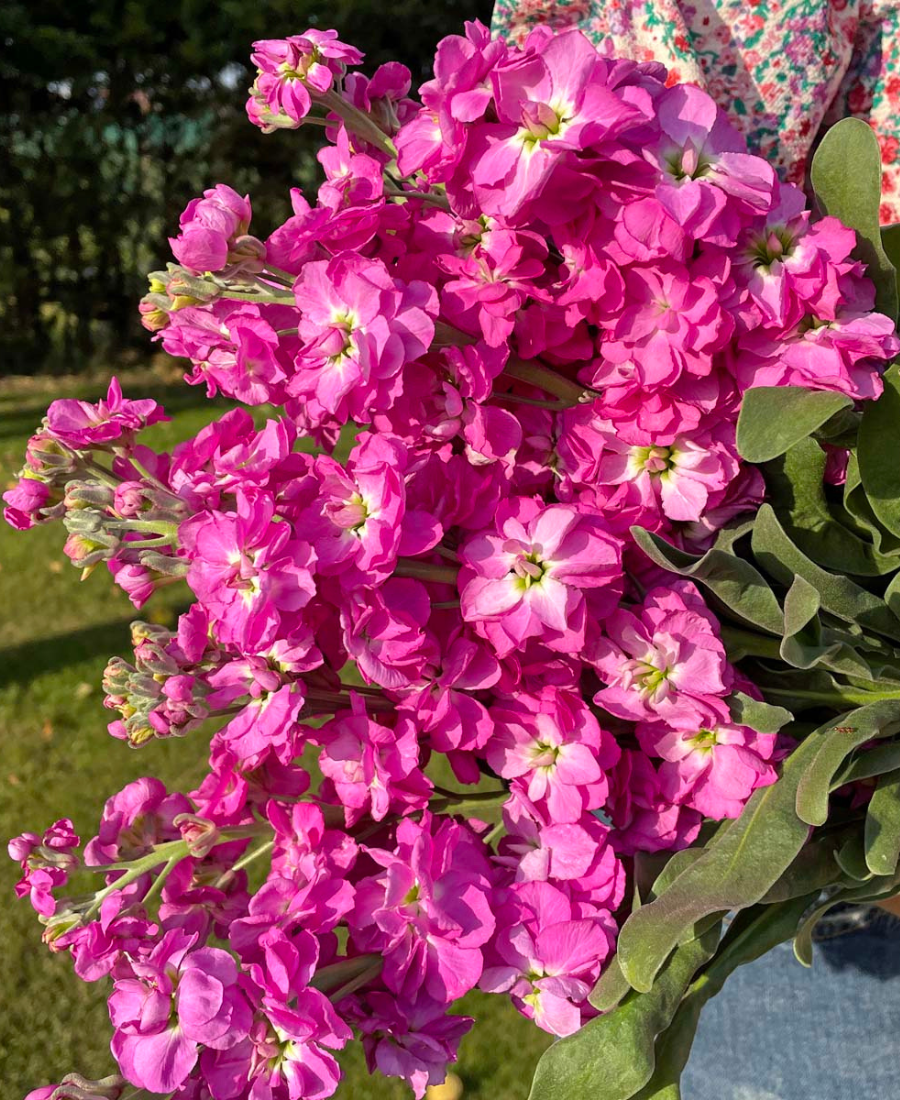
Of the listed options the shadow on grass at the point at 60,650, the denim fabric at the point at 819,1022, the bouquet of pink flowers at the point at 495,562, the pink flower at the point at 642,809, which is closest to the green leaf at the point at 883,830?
the bouquet of pink flowers at the point at 495,562

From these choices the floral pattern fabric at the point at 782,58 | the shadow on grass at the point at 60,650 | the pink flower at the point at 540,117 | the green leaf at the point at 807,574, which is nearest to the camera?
the pink flower at the point at 540,117

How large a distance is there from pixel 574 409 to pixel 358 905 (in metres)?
0.36

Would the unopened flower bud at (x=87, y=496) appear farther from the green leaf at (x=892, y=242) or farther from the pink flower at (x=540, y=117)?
the green leaf at (x=892, y=242)

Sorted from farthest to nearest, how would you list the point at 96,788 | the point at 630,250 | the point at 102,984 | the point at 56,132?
1. the point at 56,132
2. the point at 96,788
3. the point at 102,984
4. the point at 630,250

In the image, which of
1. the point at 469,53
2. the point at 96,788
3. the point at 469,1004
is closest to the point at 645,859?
the point at 469,53

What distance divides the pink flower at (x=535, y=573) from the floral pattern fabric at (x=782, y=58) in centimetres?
55

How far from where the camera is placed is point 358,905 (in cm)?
78

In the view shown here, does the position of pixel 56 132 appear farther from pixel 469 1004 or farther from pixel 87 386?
pixel 469 1004

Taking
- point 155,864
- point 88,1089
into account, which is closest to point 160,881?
point 155,864

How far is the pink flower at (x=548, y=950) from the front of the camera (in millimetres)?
774

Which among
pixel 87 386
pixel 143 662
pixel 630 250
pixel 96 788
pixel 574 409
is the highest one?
pixel 630 250

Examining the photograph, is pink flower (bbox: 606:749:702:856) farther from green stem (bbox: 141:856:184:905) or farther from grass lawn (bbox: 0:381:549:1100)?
grass lawn (bbox: 0:381:549:1100)

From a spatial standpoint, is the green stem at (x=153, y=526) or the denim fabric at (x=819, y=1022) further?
the denim fabric at (x=819, y=1022)

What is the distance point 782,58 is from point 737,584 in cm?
57
